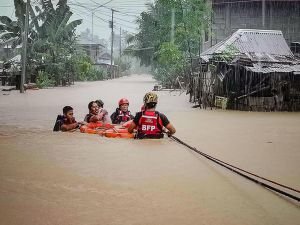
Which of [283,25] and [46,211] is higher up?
[283,25]

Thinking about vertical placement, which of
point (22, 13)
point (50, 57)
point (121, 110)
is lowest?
point (121, 110)

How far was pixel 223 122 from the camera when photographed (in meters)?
12.0

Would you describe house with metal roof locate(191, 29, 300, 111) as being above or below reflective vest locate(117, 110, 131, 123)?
above

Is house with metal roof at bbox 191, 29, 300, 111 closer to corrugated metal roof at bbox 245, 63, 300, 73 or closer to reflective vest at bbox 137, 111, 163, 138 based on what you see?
corrugated metal roof at bbox 245, 63, 300, 73

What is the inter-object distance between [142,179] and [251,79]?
1162 cm

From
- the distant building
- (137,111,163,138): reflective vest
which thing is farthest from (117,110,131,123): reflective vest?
the distant building

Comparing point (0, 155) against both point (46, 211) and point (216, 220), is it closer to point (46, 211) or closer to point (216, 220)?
point (46, 211)

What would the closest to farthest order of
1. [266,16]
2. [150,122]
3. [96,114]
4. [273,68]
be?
[150,122] → [96,114] → [273,68] → [266,16]

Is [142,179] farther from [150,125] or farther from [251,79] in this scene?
[251,79]

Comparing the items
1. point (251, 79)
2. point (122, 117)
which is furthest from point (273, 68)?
point (122, 117)

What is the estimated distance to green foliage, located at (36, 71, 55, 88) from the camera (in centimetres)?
3084

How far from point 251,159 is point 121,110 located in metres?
4.17

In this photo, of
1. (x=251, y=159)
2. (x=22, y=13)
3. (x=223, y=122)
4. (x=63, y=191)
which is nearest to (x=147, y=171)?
(x=63, y=191)

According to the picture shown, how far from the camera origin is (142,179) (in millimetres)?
5320
